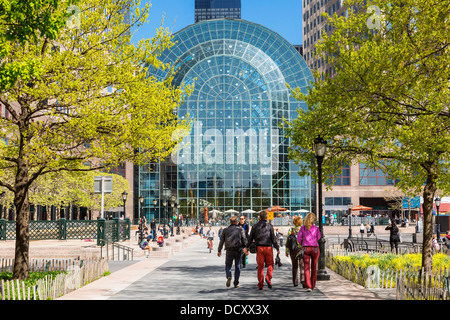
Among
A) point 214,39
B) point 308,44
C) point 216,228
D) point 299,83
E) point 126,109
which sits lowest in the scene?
point 216,228

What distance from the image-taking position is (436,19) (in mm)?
10688

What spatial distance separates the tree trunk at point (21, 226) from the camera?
14.3m

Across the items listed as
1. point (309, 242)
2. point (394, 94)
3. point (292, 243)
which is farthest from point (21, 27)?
point (394, 94)

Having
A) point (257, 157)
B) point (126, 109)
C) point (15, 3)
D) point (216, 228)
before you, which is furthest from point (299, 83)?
point (15, 3)

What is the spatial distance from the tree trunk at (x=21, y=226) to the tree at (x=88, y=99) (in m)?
0.03

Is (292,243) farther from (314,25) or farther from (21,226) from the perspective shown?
(314,25)

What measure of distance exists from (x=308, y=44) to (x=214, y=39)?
64589 mm

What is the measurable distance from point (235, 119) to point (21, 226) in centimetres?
6974

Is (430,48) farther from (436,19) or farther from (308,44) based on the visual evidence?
(308,44)

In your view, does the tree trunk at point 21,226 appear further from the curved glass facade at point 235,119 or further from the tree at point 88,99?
the curved glass facade at point 235,119

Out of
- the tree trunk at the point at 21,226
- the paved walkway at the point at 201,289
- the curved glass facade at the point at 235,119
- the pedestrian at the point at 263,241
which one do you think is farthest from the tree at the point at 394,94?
the curved glass facade at the point at 235,119

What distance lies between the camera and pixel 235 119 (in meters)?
83.4

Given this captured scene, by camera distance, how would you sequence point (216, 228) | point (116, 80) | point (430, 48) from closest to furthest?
1. point (430, 48)
2. point (116, 80)
3. point (216, 228)
